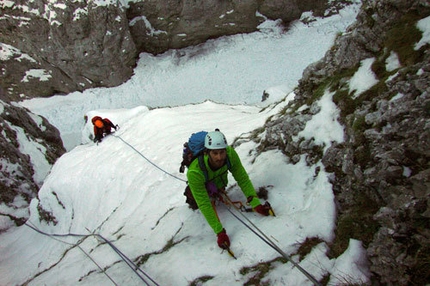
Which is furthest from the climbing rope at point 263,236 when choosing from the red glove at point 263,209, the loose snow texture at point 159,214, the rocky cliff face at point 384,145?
the rocky cliff face at point 384,145

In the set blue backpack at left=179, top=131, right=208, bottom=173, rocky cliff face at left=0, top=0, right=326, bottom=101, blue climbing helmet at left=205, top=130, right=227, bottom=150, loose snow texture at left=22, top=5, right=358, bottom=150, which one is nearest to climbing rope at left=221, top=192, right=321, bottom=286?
blue backpack at left=179, top=131, right=208, bottom=173

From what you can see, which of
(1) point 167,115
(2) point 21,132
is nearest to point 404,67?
(1) point 167,115

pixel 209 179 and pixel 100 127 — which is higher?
pixel 209 179

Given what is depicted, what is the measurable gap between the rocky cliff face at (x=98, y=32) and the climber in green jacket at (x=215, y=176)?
814 inches

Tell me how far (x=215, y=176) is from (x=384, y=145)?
2.32m

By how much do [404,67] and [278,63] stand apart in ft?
61.3

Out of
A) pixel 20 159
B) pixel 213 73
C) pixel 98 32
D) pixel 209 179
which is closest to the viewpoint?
pixel 209 179

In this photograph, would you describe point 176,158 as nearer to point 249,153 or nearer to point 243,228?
point 249,153

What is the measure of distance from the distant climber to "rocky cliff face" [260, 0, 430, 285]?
841 centimetres

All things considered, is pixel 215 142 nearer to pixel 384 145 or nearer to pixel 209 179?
pixel 209 179

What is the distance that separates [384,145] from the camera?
3.47m

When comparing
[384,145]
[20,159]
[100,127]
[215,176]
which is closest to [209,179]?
[215,176]

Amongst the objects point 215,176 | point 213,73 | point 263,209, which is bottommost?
point 213,73

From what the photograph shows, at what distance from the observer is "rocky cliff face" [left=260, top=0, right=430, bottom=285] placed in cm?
286
